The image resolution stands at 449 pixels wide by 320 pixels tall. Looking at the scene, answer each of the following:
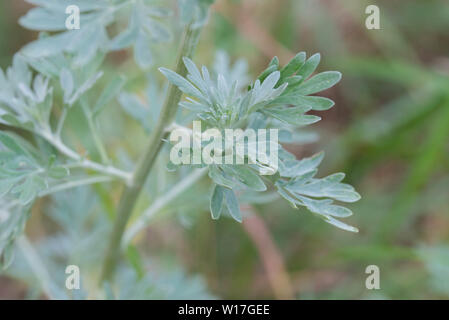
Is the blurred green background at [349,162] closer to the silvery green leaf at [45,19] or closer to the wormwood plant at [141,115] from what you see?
the wormwood plant at [141,115]

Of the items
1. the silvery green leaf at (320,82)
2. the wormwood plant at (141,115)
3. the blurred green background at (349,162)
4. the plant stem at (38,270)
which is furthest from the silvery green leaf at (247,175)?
the blurred green background at (349,162)

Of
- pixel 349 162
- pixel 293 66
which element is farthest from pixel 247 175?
pixel 349 162

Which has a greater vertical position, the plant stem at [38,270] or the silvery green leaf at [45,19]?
the silvery green leaf at [45,19]

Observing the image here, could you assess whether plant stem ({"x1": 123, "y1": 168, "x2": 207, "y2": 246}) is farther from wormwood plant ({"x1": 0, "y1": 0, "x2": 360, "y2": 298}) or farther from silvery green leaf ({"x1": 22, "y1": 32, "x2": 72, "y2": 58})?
silvery green leaf ({"x1": 22, "y1": 32, "x2": 72, "y2": 58})

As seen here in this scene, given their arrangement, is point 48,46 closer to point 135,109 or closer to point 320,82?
point 135,109
